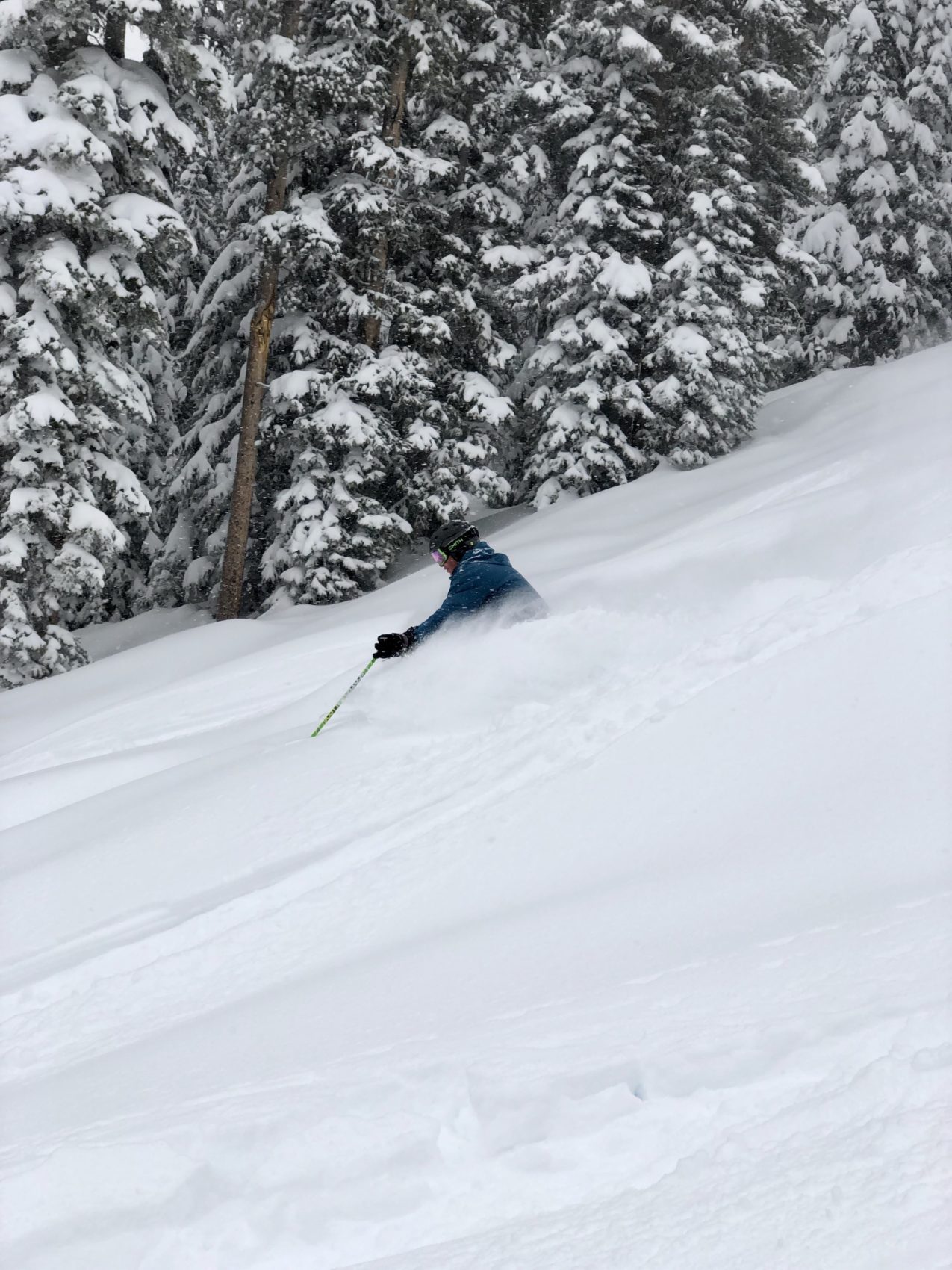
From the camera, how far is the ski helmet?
24.1 ft

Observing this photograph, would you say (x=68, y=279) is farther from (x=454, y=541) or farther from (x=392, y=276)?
(x=454, y=541)

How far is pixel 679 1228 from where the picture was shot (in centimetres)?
246

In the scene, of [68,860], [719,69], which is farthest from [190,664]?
[719,69]

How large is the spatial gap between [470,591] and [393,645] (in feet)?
2.32

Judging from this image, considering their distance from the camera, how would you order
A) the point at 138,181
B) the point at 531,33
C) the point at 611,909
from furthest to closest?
the point at 531,33 → the point at 138,181 → the point at 611,909

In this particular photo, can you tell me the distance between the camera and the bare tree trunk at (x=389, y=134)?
1572 centimetres

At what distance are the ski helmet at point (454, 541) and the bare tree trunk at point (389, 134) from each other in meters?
9.35

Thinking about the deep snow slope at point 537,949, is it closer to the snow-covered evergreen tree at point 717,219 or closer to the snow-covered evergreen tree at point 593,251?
the snow-covered evergreen tree at point 717,219

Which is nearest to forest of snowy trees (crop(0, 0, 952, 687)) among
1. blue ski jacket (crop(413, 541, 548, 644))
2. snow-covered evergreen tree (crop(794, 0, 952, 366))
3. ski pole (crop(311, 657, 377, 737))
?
snow-covered evergreen tree (crop(794, 0, 952, 366))

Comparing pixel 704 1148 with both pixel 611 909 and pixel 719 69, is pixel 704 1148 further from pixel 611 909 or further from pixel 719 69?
pixel 719 69

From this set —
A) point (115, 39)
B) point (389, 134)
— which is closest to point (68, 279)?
point (115, 39)

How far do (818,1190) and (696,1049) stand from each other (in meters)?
0.65

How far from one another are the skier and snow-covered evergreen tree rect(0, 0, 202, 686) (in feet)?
22.6

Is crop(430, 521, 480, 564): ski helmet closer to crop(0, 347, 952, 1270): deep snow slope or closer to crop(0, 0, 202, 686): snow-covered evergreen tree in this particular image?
crop(0, 347, 952, 1270): deep snow slope
